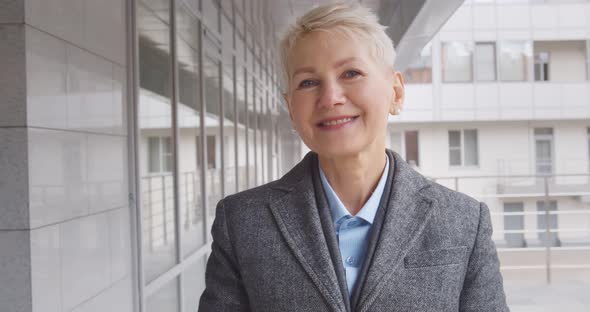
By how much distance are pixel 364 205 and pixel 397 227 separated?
8 cm

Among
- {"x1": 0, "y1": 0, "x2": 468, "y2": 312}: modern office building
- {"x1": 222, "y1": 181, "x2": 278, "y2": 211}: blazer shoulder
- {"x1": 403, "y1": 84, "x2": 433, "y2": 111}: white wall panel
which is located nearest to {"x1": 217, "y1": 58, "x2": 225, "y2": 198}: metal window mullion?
{"x1": 0, "y1": 0, "x2": 468, "y2": 312}: modern office building

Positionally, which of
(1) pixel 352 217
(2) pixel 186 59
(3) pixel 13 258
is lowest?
(3) pixel 13 258

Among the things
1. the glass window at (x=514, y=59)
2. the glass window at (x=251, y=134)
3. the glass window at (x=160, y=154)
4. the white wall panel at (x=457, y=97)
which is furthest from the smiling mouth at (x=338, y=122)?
the glass window at (x=514, y=59)

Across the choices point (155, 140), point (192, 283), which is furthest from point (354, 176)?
point (192, 283)

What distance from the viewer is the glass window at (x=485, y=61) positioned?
18.3m

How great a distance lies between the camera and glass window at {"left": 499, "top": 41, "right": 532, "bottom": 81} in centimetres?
1833

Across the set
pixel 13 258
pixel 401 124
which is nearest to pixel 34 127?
pixel 13 258

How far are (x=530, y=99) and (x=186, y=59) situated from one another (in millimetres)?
16140

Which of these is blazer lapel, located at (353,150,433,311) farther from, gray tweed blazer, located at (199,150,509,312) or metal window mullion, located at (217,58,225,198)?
metal window mullion, located at (217,58,225,198)

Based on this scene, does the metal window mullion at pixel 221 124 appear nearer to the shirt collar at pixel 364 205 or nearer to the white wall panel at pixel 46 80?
the white wall panel at pixel 46 80

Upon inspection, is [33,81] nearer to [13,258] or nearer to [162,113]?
[13,258]

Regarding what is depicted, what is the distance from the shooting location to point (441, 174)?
1831 centimetres

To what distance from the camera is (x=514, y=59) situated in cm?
1844

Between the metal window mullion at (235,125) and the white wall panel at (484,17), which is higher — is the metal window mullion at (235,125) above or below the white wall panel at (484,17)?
below
